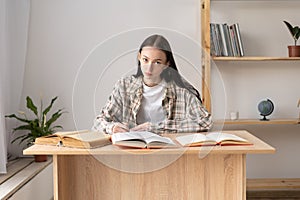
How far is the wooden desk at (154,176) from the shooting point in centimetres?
196

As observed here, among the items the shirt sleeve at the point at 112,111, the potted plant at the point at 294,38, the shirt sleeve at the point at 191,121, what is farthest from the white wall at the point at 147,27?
Result: the shirt sleeve at the point at 112,111

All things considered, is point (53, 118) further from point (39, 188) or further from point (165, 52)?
point (165, 52)

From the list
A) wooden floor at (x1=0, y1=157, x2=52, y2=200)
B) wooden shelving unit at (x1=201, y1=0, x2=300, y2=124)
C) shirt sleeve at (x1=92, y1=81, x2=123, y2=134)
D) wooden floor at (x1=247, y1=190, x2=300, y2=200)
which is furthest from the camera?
wooden floor at (x1=247, y1=190, x2=300, y2=200)

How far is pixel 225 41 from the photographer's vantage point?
10.6ft

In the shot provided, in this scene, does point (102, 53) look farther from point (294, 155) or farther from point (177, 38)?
point (294, 155)

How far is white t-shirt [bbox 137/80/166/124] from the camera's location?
1.93 meters

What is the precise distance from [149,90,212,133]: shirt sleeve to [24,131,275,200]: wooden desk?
0.14m

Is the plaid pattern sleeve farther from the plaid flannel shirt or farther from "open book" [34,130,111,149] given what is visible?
"open book" [34,130,111,149]

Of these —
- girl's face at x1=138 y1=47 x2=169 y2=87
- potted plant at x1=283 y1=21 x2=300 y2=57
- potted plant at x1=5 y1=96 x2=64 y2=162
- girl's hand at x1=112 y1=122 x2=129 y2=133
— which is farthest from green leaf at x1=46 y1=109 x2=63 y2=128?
potted plant at x1=283 y1=21 x2=300 y2=57

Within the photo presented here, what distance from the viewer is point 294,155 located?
137 inches

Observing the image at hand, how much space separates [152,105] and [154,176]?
1.00 feet

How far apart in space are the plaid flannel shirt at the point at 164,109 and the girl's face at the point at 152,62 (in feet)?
0.23

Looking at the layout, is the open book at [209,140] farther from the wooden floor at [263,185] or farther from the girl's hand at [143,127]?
the wooden floor at [263,185]

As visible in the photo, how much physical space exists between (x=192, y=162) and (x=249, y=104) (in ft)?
5.15
